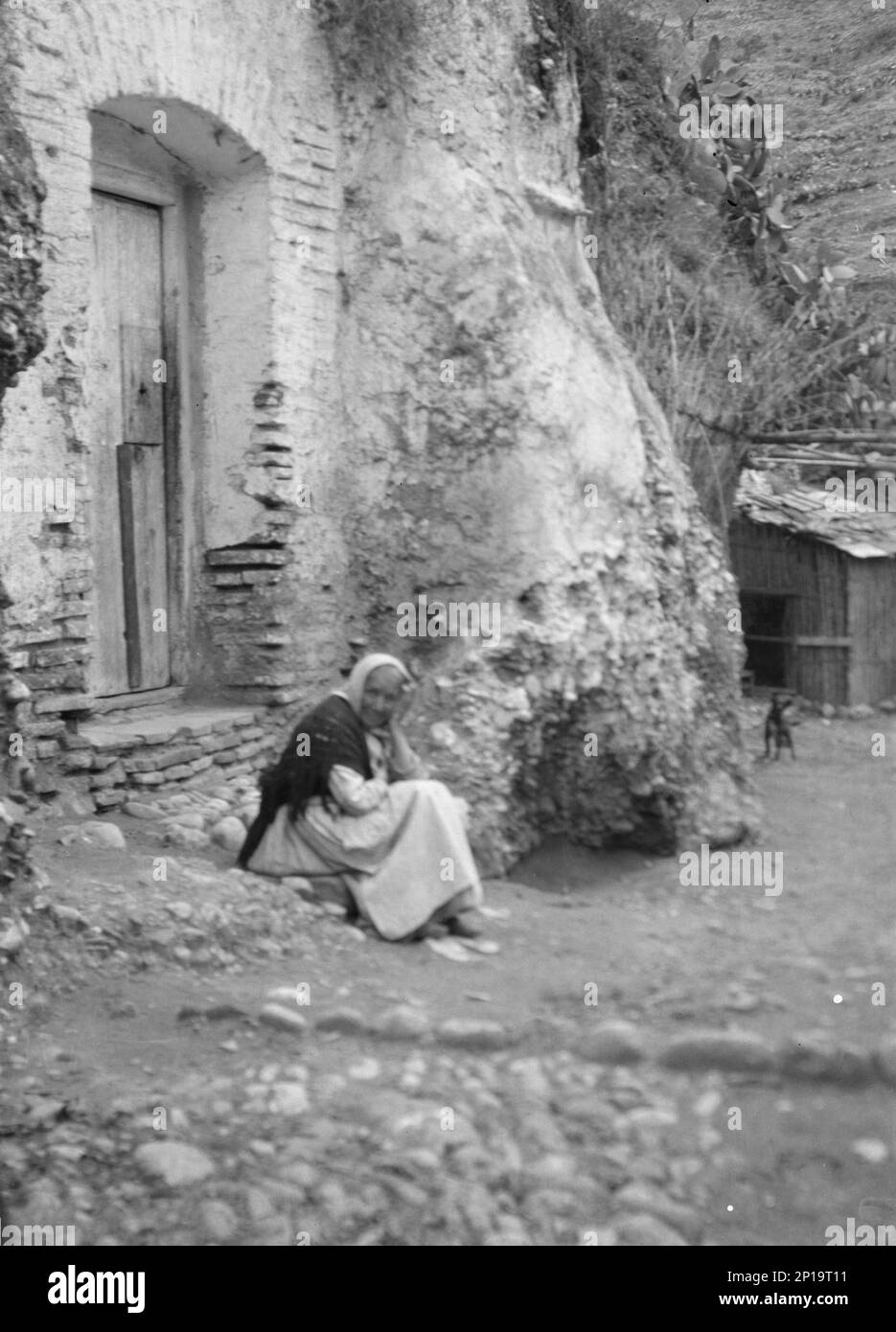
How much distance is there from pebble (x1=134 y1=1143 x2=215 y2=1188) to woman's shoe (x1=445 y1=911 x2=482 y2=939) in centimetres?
203

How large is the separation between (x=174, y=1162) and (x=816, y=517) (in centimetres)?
1059

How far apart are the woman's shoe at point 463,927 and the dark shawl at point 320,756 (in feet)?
2.13

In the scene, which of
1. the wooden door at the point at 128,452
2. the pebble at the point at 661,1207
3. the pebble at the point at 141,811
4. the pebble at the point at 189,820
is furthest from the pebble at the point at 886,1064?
the wooden door at the point at 128,452

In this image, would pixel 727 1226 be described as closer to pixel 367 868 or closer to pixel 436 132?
pixel 367 868

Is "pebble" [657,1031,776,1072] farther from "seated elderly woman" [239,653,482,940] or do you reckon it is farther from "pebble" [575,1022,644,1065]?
"seated elderly woman" [239,653,482,940]

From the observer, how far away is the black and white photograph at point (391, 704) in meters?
3.32

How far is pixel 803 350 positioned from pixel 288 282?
6.63 meters

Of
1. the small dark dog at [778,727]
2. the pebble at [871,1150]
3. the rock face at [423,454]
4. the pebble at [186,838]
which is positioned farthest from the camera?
the small dark dog at [778,727]

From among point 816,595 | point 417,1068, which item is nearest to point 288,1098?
point 417,1068

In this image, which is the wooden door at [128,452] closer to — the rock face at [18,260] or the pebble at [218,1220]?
the rock face at [18,260]

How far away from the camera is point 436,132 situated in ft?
23.5

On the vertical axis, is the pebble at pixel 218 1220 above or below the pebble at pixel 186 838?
below

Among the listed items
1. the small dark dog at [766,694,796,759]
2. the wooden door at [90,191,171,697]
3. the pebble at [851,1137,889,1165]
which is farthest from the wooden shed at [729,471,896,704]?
the pebble at [851,1137,889,1165]

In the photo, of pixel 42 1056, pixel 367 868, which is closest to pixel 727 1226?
pixel 42 1056
